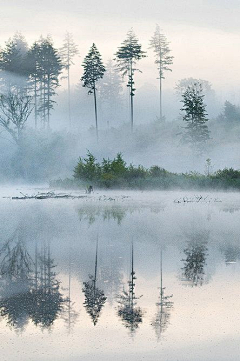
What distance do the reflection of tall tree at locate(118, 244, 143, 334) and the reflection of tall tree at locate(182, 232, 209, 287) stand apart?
1.62 m

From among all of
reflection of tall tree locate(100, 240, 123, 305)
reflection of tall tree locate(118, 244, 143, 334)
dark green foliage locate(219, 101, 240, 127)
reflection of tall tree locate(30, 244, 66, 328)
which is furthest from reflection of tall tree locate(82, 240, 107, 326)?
dark green foliage locate(219, 101, 240, 127)

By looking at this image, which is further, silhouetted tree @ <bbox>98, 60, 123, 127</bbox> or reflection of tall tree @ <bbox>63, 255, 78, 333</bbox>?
silhouetted tree @ <bbox>98, 60, 123, 127</bbox>

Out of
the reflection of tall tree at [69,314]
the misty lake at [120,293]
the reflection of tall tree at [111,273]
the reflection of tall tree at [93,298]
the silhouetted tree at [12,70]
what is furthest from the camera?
the silhouetted tree at [12,70]

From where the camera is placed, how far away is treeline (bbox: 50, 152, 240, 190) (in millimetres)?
54938

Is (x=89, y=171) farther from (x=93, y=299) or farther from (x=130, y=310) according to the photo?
(x=130, y=310)

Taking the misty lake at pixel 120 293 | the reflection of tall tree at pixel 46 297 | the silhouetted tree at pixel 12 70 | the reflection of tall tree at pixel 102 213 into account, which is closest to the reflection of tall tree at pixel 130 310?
the misty lake at pixel 120 293

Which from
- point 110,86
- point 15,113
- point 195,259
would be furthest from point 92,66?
point 195,259

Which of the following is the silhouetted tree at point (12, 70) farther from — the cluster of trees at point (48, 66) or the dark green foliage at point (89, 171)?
the dark green foliage at point (89, 171)

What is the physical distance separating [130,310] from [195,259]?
620cm

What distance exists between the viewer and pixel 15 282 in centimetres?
1388

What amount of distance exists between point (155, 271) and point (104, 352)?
253 inches

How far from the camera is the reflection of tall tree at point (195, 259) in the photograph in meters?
14.1

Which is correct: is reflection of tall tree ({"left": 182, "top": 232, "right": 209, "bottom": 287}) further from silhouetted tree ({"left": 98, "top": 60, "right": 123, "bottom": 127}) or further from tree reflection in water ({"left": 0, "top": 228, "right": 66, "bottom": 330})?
silhouetted tree ({"left": 98, "top": 60, "right": 123, "bottom": 127})

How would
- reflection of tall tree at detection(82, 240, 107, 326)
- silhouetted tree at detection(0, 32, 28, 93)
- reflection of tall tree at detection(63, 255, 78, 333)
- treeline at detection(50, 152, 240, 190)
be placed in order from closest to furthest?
reflection of tall tree at detection(63, 255, 78, 333)
reflection of tall tree at detection(82, 240, 107, 326)
treeline at detection(50, 152, 240, 190)
silhouetted tree at detection(0, 32, 28, 93)
